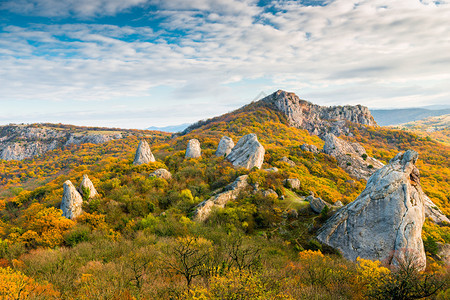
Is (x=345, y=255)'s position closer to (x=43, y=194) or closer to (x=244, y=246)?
(x=244, y=246)

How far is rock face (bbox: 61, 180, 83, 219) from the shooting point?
23820 millimetres

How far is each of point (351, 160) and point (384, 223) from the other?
46.0m

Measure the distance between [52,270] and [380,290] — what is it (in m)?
20.6

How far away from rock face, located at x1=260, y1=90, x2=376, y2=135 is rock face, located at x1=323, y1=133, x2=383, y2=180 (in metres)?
47.4

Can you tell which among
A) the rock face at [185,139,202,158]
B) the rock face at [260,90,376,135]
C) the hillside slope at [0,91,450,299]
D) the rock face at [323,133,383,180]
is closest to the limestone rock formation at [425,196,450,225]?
the hillside slope at [0,91,450,299]

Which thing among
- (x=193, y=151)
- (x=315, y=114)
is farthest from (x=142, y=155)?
(x=315, y=114)

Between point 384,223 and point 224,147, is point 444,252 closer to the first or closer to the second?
point 384,223

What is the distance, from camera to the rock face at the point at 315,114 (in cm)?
11388

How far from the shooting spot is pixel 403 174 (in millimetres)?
20172

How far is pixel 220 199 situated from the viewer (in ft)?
88.7

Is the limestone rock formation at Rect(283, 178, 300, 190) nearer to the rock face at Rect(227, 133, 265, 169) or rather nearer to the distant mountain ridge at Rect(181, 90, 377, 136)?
the rock face at Rect(227, 133, 265, 169)

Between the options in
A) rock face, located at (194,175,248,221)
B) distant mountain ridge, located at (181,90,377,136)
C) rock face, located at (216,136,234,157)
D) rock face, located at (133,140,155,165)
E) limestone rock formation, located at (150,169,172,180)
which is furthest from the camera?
distant mountain ridge, located at (181,90,377,136)

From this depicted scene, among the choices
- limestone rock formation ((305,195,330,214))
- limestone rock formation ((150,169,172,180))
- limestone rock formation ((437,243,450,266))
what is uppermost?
limestone rock formation ((150,169,172,180))

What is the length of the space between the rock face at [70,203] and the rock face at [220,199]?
14614mm
